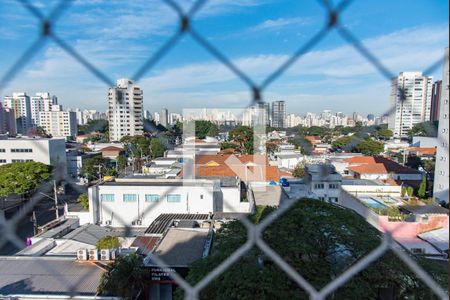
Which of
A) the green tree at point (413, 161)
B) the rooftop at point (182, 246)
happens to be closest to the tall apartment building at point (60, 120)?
the rooftop at point (182, 246)

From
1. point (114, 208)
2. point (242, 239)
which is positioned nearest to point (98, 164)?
point (114, 208)

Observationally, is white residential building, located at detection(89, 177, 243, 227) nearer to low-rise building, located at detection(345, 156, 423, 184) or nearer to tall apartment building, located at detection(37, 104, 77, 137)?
tall apartment building, located at detection(37, 104, 77, 137)

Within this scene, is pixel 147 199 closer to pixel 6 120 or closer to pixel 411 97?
pixel 6 120

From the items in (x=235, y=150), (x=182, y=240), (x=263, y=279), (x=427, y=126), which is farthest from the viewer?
(x=235, y=150)

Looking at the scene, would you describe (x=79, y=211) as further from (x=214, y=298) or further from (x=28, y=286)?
(x=214, y=298)

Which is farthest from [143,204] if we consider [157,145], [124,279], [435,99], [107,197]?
[435,99]

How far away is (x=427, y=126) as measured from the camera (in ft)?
1.83

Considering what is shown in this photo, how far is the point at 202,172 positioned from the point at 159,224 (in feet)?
9.19

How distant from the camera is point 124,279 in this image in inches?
97.6

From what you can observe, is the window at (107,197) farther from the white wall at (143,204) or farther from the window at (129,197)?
the window at (129,197)

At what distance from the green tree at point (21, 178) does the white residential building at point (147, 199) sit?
1.55m

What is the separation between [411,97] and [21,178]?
22.8 ft

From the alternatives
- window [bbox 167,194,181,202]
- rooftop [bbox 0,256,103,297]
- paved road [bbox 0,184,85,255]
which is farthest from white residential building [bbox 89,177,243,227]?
rooftop [bbox 0,256,103,297]

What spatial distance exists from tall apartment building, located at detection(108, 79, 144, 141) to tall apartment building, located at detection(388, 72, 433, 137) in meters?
0.44
